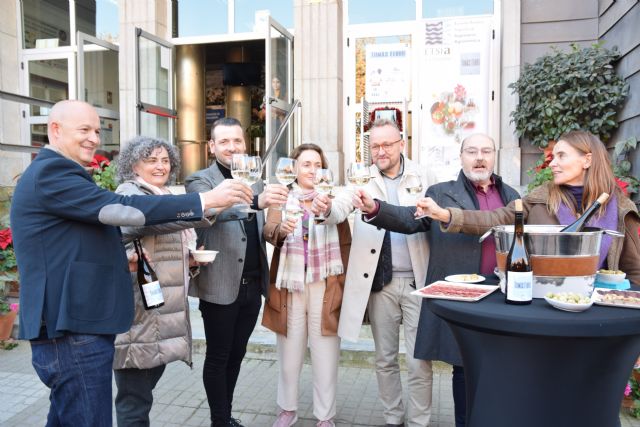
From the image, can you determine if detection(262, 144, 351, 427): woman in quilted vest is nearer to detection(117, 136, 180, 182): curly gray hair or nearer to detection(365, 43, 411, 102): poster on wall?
detection(117, 136, 180, 182): curly gray hair

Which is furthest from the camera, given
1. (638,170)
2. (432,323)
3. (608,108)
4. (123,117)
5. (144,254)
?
(123,117)

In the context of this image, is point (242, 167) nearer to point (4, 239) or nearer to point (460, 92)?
point (4, 239)

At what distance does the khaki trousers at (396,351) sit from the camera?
3.15 m

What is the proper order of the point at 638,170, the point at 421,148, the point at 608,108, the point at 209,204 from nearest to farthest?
the point at 209,204 < the point at 638,170 < the point at 608,108 < the point at 421,148

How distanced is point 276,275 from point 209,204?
1.26 meters

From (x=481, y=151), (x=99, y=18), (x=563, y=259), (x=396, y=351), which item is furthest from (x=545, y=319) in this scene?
(x=99, y=18)

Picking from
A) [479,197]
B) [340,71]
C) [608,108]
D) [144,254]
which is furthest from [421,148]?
[144,254]

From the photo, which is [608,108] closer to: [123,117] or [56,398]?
[56,398]

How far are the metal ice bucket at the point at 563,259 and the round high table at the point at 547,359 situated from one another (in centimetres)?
12

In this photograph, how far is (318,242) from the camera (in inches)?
128

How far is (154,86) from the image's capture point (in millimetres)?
8492

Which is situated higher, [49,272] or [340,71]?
[340,71]

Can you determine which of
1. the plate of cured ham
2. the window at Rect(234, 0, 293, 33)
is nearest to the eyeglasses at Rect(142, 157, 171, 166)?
the plate of cured ham

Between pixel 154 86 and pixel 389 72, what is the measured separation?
3.85 metres
